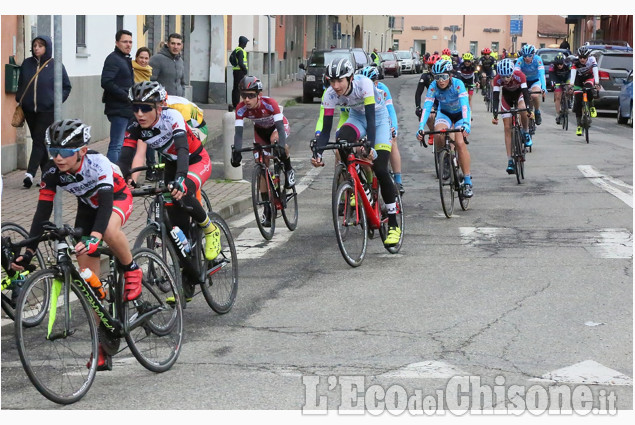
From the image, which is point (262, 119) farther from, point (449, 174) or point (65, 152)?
point (65, 152)

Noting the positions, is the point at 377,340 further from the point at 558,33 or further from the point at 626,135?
the point at 558,33

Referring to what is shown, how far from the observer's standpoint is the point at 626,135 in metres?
26.8

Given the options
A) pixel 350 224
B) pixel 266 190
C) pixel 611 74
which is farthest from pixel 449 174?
pixel 611 74

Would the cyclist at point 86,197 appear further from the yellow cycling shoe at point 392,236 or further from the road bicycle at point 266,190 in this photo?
the road bicycle at point 266,190

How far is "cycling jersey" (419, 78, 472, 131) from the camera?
13.7 meters

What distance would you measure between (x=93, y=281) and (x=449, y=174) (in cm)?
745

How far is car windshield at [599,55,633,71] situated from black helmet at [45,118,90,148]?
2834cm

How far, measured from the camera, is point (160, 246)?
7879mm

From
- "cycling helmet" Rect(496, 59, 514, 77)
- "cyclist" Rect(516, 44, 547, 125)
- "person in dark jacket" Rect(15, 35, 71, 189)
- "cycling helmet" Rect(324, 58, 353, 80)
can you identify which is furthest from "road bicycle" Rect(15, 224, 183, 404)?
"cyclist" Rect(516, 44, 547, 125)

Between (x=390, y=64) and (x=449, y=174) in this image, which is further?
(x=390, y=64)

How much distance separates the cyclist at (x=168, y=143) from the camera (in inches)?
315

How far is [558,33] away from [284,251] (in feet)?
413

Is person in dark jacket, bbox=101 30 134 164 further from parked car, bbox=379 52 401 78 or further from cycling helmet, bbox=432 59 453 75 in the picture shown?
parked car, bbox=379 52 401 78

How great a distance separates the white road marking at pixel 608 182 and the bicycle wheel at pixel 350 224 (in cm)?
484
